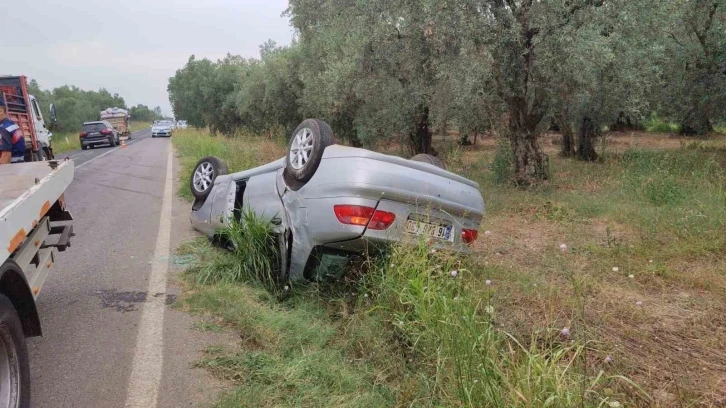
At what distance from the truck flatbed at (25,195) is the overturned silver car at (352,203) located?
1814mm

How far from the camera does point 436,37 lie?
10.1 m

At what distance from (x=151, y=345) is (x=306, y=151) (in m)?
2.03

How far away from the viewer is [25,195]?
125 inches

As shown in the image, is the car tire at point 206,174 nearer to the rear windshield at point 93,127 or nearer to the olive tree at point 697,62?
the olive tree at point 697,62

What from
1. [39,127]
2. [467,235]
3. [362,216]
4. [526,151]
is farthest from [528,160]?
[39,127]

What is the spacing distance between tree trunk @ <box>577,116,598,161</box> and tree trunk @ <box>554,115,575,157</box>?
55 centimetres

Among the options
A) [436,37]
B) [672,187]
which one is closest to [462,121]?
[436,37]

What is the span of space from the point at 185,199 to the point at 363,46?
6.20 meters

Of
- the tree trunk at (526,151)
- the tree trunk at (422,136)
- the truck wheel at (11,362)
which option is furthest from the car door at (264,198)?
the tree trunk at (422,136)

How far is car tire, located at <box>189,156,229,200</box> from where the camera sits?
6699 mm

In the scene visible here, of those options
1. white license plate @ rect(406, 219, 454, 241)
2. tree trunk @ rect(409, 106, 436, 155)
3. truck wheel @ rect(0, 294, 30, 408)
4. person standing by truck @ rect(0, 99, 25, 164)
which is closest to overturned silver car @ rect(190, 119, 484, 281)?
white license plate @ rect(406, 219, 454, 241)

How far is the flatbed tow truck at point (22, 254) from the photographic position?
101 inches

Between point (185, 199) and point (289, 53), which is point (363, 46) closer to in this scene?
point (185, 199)

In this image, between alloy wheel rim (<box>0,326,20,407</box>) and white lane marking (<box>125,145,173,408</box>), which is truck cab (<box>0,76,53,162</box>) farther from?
alloy wheel rim (<box>0,326,20,407</box>)
